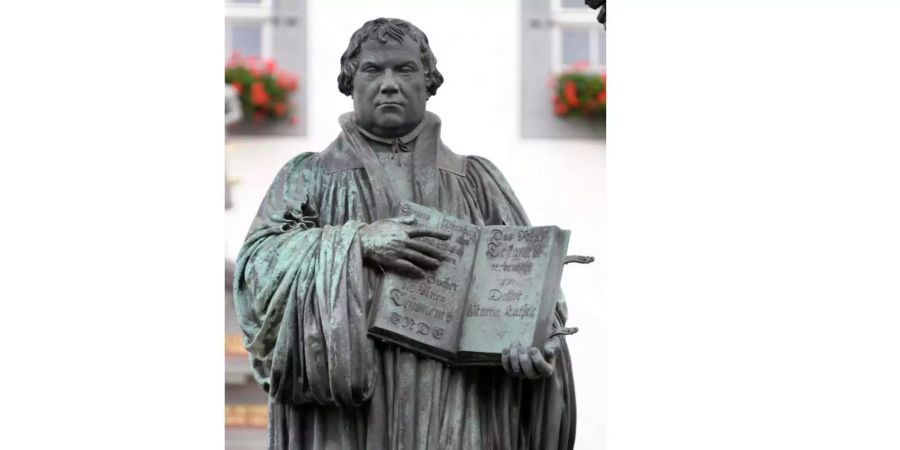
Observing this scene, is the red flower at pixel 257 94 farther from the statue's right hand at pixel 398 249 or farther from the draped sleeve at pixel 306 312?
the statue's right hand at pixel 398 249

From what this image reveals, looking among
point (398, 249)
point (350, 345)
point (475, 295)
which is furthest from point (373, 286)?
point (475, 295)

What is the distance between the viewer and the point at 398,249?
347 inches

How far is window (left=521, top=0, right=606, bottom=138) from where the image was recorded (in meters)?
27.5

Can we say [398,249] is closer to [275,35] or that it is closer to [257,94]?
[257,94]

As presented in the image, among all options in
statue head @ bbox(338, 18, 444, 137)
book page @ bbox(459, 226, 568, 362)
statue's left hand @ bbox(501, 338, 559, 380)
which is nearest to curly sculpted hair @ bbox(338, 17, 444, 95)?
statue head @ bbox(338, 18, 444, 137)

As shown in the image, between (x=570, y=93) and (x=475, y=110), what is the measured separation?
1.50 meters

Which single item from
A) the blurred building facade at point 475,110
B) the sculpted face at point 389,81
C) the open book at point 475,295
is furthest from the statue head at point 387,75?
the blurred building facade at point 475,110

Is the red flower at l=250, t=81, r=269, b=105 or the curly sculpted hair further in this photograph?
the red flower at l=250, t=81, r=269, b=105

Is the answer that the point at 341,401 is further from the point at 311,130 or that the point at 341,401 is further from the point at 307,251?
the point at 311,130

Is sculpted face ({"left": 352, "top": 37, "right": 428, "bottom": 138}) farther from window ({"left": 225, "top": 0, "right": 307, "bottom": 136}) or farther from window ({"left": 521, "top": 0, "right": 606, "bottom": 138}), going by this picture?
window ({"left": 521, "top": 0, "right": 606, "bottom": 138})

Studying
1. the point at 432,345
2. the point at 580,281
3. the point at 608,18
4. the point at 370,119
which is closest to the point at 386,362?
the point at 432,345

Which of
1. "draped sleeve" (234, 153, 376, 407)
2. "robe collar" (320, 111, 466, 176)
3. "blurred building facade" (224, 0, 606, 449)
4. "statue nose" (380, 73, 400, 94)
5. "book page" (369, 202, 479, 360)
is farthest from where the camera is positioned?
"blurred building facade" (224, 0, 606, 449)

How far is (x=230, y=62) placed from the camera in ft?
88.1

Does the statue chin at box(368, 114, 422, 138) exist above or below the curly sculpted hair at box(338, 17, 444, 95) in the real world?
below
